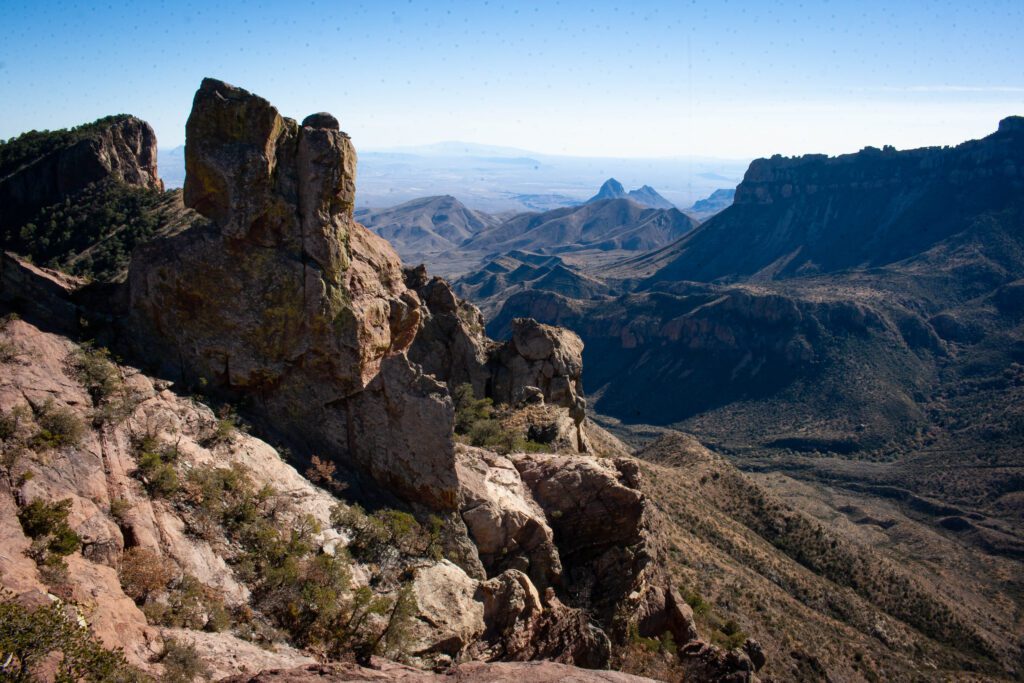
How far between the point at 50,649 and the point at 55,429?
5485mm

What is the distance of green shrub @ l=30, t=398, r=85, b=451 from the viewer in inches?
473

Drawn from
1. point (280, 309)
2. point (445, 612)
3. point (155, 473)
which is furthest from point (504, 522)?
point (155, 473)

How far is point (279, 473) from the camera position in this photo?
16219 millimetres

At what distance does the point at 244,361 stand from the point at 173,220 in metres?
31.3

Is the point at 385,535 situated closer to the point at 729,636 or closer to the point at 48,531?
the point at 48,531

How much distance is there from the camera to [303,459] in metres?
17.5

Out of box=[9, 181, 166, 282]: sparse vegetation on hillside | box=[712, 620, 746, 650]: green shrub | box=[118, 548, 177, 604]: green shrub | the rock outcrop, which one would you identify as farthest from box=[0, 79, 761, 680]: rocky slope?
box=[9, 181, 166, 282]: sparse vegetation on hillside

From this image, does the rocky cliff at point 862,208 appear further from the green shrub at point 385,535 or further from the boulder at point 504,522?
the green shrub at point 385,535

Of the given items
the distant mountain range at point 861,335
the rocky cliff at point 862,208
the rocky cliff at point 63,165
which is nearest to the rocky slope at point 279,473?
the rocky cliff at point 63,165

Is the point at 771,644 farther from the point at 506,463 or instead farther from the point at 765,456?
the point at 765,456

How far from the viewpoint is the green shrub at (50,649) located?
812 cm

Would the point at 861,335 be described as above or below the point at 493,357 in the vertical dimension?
below

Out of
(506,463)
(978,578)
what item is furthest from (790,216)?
(506,463)

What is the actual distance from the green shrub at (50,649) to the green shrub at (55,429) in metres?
4.08
